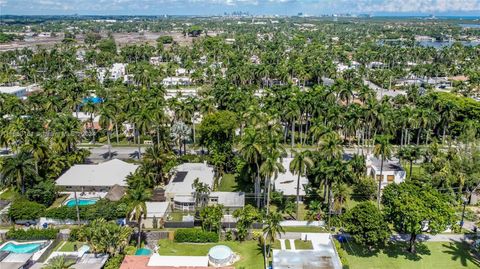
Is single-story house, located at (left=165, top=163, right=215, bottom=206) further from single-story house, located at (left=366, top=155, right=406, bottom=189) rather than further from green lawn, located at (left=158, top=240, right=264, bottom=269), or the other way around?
single-story house, located at (left=366, top=155, right=406, bottom=189)

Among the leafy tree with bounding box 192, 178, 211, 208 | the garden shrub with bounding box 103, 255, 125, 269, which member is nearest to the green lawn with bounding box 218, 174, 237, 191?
the leafy tree with bounding box 192, 178, 211, 208

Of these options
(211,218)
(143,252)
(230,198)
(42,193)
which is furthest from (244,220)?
(42,193)

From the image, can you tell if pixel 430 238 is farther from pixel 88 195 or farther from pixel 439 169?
pixel 88 195

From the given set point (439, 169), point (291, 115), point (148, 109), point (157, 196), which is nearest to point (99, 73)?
point (148, 109)

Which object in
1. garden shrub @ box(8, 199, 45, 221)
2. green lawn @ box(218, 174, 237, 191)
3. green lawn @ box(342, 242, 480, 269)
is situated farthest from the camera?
green lawn @ box(218, 174, 237, 191)

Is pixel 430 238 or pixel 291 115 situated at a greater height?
pixel 291 115
